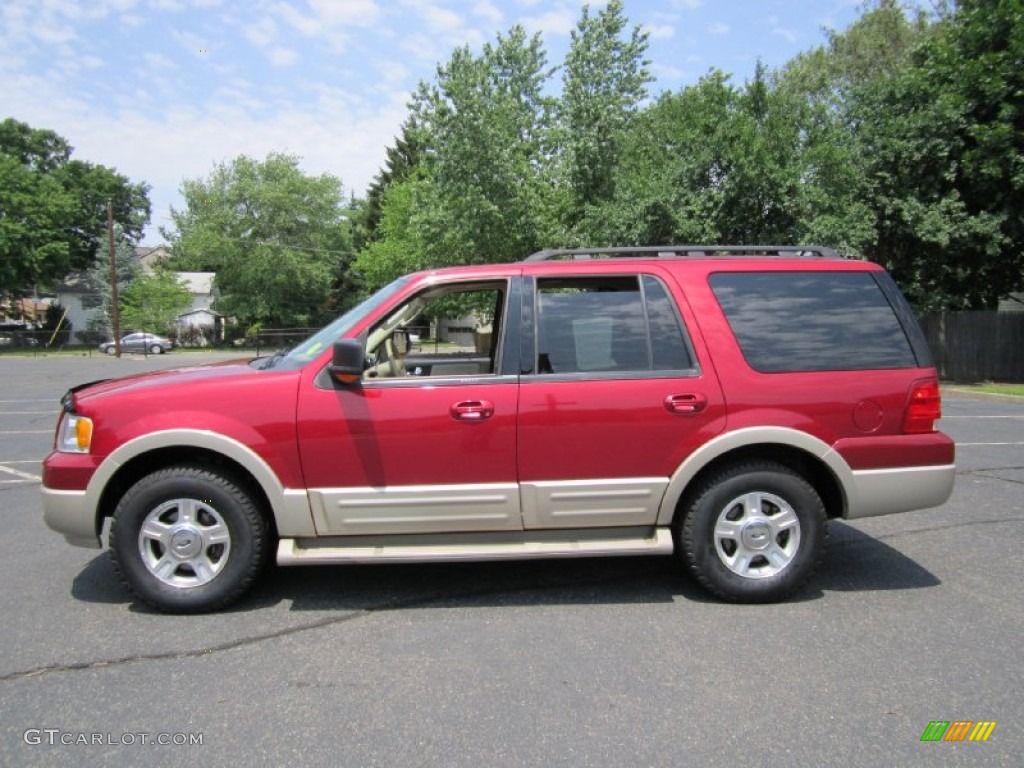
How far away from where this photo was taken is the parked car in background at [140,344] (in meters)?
41.6

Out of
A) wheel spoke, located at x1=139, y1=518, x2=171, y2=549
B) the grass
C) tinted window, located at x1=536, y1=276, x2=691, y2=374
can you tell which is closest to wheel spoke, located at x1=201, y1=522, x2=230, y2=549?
wheel spoke, located at x1=139, y1=518, x2=171, y2=549

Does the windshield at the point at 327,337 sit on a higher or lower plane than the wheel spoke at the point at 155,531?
higher

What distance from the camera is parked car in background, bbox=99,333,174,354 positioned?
41.6 m

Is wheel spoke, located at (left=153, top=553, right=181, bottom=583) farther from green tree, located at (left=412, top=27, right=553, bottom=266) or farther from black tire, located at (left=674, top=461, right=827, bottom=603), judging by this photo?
green tree, located at (left=412, top=27, right=553, bottom=266)

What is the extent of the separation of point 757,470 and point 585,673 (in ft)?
5.03

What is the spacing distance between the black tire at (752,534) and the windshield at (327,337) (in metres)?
2.13

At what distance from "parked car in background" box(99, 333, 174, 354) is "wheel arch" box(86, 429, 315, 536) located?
41663 millimetres

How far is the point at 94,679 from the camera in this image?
10.6 feet

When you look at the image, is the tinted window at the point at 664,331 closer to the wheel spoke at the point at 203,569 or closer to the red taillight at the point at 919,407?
the red taillight at the point at 919,407

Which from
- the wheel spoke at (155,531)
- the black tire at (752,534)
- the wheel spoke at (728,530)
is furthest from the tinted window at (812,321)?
the wheel spoke at (155,531)

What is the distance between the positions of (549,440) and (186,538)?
2.03m

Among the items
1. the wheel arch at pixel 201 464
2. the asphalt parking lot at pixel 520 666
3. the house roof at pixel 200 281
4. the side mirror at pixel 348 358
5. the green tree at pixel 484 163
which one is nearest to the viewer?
the asphalt parking lot at pixel 520 666

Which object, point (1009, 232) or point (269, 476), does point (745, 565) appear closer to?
point (269, 476)

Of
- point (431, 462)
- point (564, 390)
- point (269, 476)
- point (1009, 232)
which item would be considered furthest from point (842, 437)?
point (1009, 232)
